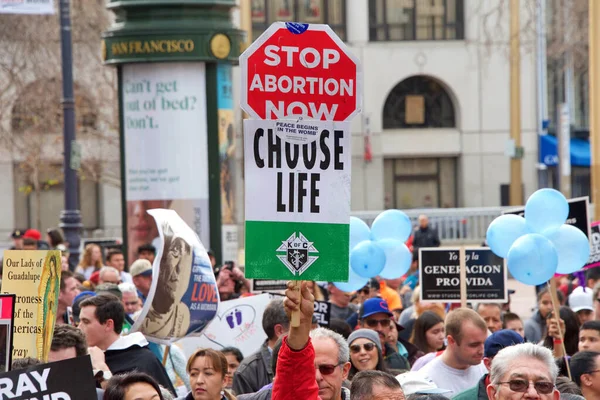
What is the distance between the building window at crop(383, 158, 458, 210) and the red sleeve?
39288 mm

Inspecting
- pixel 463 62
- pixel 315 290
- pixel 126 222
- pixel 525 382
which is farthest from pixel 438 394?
pixel 463 62

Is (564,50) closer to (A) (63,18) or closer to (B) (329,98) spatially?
(A) (63,18)

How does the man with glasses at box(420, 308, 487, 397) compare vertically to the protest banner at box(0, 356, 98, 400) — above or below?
below

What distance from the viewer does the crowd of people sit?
223 inches

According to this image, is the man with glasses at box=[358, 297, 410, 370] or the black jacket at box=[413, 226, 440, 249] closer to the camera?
the man with glasses at box=[358, 297, 410, 370]

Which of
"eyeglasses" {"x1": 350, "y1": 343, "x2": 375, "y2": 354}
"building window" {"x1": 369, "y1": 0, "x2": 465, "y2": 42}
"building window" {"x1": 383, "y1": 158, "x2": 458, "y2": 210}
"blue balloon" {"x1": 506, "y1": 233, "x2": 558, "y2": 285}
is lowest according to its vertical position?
"eyeglasses" {"x1": 350, "y1": 343, "x2": 375, "y2": 354}

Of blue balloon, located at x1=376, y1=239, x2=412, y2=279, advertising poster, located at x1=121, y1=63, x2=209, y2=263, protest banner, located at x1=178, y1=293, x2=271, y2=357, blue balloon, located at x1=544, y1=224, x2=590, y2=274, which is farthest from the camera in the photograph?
advertising poster, located at x1=121, y1=63, x2=209, y2=263

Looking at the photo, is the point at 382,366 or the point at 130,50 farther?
the point at 130,50

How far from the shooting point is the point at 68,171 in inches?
812

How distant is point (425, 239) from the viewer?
952 inches

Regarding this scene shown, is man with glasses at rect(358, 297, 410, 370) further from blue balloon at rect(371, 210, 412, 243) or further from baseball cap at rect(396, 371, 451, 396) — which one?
baseball cap at rect(396, 371, 451, 396)

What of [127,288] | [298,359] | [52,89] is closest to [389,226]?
[127,288]

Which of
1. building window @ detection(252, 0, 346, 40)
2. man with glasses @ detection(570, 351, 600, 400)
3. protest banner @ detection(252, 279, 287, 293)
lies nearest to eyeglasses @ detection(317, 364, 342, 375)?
man with glasses @ detection(570, 351, 600, 400)

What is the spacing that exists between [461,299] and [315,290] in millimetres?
1661
